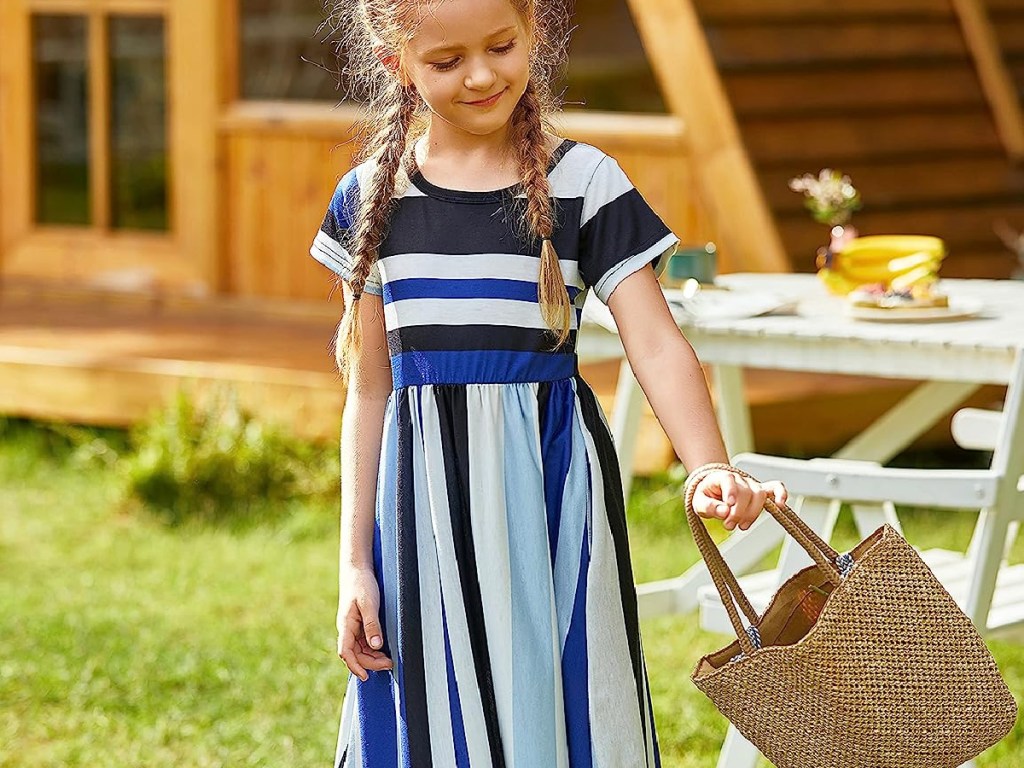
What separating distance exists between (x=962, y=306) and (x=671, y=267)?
1.85 ft

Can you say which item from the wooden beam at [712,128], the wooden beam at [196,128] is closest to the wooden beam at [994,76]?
the wooden beam at [712,128]

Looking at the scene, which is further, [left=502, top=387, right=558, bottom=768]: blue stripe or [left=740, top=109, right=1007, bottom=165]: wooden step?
[left=740, top=109, right=1007, bottom=165]: wooden step

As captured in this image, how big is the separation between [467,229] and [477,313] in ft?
0.32

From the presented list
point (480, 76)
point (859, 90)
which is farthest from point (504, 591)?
point (859, 90)

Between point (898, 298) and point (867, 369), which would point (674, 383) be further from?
point (898, 298)

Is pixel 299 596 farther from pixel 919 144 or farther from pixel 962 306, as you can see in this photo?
pixel 919 144

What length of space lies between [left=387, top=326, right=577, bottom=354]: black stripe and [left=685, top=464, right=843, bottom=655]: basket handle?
27 cm

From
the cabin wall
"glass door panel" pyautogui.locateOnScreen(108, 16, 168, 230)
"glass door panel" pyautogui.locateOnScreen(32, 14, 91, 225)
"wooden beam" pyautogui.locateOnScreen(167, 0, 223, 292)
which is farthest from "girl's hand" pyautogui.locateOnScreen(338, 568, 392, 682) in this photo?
"glass door panel" pyautogui.locateOnScreen(32, 14, 91, 225)

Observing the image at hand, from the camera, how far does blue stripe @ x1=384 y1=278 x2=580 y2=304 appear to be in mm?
2055

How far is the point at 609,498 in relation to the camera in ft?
6.88

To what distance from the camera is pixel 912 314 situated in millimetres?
3176

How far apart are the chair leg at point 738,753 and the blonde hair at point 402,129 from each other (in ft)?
3.34

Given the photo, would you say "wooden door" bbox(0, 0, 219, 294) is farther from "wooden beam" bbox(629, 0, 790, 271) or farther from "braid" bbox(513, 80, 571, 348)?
"braid" bbox(513, 80, 571, 348)

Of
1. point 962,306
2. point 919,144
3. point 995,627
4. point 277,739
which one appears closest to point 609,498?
point 995,627
